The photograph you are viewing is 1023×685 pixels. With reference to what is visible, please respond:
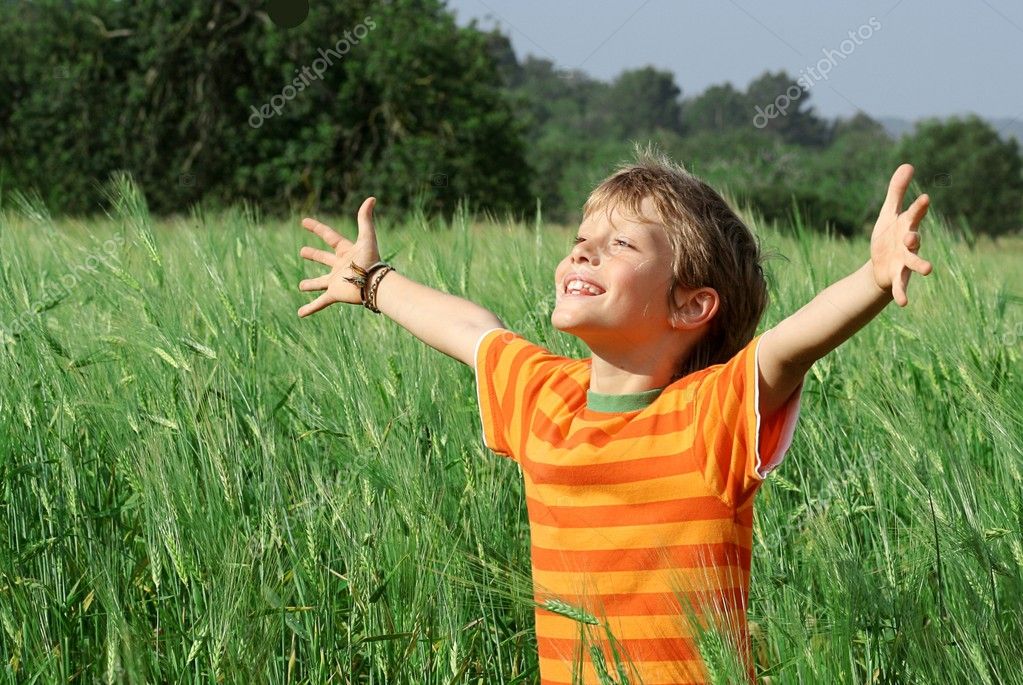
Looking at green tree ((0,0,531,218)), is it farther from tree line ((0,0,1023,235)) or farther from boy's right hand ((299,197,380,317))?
boy's right hand ((299,197,380,317))

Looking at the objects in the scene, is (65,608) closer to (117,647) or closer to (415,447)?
(117,647)

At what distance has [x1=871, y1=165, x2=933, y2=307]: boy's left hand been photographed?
1.10m

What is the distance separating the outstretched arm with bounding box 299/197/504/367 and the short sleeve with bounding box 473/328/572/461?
0.16ft

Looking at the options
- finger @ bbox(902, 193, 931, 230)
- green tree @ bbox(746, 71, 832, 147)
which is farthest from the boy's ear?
green tree @ bbox(746, 71, 832, 147)

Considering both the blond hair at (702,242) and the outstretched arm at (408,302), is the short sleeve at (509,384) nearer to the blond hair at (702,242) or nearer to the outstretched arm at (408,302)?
the outstretched arm at (408,302)

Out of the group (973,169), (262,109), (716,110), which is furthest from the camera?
(716,110)

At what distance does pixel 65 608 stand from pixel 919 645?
98cm

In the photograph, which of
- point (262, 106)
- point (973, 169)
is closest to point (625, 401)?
point (262, 106)

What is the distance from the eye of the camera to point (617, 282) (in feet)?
4.64

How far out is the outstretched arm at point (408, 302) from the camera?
65.1 inches

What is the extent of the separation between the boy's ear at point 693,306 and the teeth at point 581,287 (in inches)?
4.4

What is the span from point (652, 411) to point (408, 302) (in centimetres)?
→ 44

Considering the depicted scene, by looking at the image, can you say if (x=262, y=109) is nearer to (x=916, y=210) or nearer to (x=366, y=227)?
(x=366, y=227)

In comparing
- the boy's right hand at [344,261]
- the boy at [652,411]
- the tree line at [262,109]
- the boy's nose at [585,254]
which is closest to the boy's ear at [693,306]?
the boy at [652,411]
